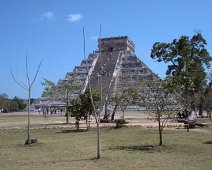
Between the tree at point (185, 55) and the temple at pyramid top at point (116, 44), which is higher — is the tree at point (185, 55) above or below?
below

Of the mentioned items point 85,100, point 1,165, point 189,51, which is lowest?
point 1,165

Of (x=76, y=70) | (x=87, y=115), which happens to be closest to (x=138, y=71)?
(x=76, y=70)

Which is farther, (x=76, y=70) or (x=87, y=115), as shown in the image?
(x=76, y=70)

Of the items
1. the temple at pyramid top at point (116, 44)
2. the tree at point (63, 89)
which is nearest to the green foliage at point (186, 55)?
the tree at point (63, 89)

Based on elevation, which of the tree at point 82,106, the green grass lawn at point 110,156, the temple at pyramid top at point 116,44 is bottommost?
the green grass lawn at point 110,156

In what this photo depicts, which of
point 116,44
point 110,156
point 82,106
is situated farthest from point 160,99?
point 116,44

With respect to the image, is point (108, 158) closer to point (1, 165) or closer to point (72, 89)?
point (1, 165)

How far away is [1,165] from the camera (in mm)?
12836

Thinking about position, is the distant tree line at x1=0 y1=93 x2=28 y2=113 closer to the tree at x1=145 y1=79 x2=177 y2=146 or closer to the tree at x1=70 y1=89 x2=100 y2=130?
the tree at x1=70 y1=89 x2=100 y2=130

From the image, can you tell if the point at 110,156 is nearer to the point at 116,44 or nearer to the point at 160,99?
the point at 160,99

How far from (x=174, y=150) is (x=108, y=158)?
3477mm

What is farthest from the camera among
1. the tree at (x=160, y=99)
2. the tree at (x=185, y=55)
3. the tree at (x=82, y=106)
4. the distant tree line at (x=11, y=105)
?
the distant tree line at (x=11, y=105)

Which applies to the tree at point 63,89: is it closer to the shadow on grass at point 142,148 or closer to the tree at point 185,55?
the tree at point 185,55

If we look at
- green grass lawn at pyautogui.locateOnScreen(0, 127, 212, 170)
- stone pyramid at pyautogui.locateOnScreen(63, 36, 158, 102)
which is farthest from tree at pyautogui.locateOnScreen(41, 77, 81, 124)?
stone pyramid at pyautogui.locateOnScreen(63, 36, 158, 102)
